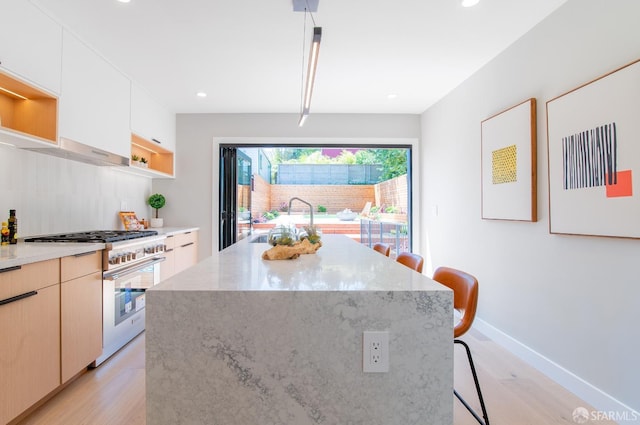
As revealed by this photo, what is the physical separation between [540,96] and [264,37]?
2.12 m

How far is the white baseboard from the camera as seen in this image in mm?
1845

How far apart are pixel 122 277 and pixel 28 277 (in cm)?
94

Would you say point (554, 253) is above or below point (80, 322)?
above

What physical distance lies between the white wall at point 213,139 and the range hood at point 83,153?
51.9 inches

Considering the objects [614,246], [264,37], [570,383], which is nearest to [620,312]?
[614,246]

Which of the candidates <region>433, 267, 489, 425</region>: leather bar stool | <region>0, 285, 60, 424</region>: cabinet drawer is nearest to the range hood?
<region>0, 285, 60, 424</region>: cabinet drawer

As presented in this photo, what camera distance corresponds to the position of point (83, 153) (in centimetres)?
271

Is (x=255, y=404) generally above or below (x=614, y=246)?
below

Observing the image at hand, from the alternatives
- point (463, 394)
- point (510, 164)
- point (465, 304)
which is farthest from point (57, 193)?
point (510, 164)

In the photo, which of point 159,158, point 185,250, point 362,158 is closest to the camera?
point 185,250

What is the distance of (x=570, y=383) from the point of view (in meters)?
2.20

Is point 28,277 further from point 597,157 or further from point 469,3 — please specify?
point 597,157

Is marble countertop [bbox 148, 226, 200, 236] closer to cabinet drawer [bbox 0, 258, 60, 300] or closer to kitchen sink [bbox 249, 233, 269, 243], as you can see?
kitchen sink [bbox 249, 233, 269, 243]

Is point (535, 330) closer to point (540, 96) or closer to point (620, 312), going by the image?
point (620, 312)
